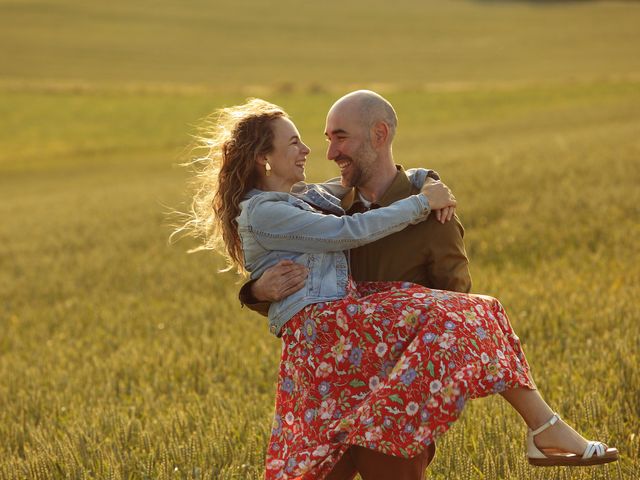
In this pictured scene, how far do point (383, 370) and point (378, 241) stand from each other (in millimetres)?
640

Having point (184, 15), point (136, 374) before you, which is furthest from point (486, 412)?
point (184, 15)

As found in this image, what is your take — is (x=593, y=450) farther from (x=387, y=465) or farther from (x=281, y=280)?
(x=281, y=280)

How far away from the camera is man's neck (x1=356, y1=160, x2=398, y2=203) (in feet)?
13.5

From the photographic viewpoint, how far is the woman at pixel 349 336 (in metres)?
3.42

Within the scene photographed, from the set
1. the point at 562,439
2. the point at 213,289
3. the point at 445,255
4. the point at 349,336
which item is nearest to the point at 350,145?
the point at 445,255

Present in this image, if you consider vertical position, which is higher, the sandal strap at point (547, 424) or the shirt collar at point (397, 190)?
the shirt collar at point (397, 190)

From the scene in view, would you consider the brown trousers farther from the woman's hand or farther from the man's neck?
the man's neck

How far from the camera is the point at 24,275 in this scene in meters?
12.8

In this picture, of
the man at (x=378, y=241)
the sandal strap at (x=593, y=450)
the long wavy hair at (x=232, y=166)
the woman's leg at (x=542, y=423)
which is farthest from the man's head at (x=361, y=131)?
the sandal strap at (x=593, y=450)

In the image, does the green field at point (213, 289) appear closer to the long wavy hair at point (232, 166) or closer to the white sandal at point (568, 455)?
the white sandal at point (568, 455)

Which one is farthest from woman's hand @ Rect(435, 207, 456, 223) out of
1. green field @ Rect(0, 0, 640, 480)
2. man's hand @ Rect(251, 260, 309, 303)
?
green field @ Rect(0, 0, 640, 480)

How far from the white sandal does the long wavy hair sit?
5.21ft

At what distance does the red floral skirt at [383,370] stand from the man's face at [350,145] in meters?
0.56

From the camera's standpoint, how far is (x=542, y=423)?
3.55m
